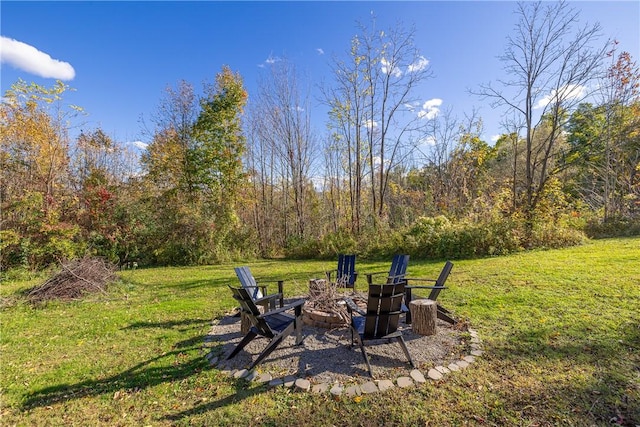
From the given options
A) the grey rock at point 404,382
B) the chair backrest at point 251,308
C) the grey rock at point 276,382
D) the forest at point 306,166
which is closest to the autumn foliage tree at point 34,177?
the forest at point 306,166

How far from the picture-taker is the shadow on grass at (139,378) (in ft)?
7.99

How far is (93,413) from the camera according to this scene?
2217 millimetres

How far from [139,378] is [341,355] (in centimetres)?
193

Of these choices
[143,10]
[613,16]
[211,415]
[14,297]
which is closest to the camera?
[211,415]

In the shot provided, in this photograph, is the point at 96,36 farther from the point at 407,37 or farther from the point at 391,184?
the point at 391,184

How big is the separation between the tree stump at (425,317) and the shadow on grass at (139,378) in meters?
2.31

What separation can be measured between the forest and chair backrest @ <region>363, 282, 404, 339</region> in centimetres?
623

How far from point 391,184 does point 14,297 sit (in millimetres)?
15909

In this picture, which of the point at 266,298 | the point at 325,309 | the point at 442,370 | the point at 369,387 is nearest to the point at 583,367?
the point at 442,370

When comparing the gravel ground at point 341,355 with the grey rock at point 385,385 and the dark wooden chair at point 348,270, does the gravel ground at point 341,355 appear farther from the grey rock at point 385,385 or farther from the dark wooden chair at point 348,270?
the dark wooden chair at point 348,270

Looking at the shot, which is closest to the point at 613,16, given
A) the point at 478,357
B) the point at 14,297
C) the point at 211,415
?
the point at 478,357

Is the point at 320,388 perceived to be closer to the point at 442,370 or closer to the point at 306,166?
the point at 442,370

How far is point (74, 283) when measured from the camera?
17.6 ft

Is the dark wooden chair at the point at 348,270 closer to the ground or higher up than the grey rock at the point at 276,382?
higher up
